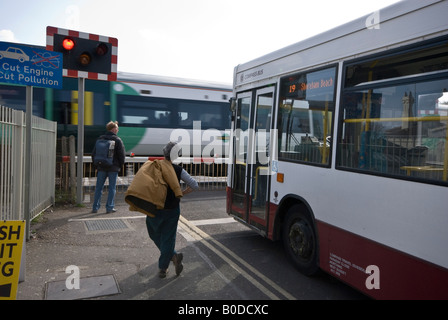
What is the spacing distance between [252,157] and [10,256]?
368 centimetres

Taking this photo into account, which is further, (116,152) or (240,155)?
(116,152)

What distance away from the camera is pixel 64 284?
4266mm

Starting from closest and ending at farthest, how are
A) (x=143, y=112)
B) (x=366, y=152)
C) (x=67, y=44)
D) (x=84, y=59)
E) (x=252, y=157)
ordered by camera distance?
1. (x=366, y=152)
2. (x=252, y=157)
3. (x=67, y=44)
4. (x=84, y=59)
5. (x=143, y=112)

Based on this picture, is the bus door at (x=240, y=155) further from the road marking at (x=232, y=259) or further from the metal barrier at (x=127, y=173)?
the metal barrier at (x=127, y=173)

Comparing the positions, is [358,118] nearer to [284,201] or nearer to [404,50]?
[404,50]

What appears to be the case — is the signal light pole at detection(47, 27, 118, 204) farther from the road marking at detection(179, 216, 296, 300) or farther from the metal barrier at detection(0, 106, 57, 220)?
the road marking at detection(179, 216, 296, 300)

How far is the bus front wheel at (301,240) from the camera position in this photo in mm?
4527

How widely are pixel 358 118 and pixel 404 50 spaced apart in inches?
31.2

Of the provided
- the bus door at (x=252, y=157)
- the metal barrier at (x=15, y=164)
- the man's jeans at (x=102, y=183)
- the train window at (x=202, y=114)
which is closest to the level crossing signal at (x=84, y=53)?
the metal barrier at (x=15, y=164)

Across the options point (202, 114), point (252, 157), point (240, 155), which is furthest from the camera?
point (202, 114)

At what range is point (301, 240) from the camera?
4.73 m

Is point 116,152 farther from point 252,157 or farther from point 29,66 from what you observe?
point 252,157

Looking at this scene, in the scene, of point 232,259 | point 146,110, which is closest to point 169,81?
point 146,110
